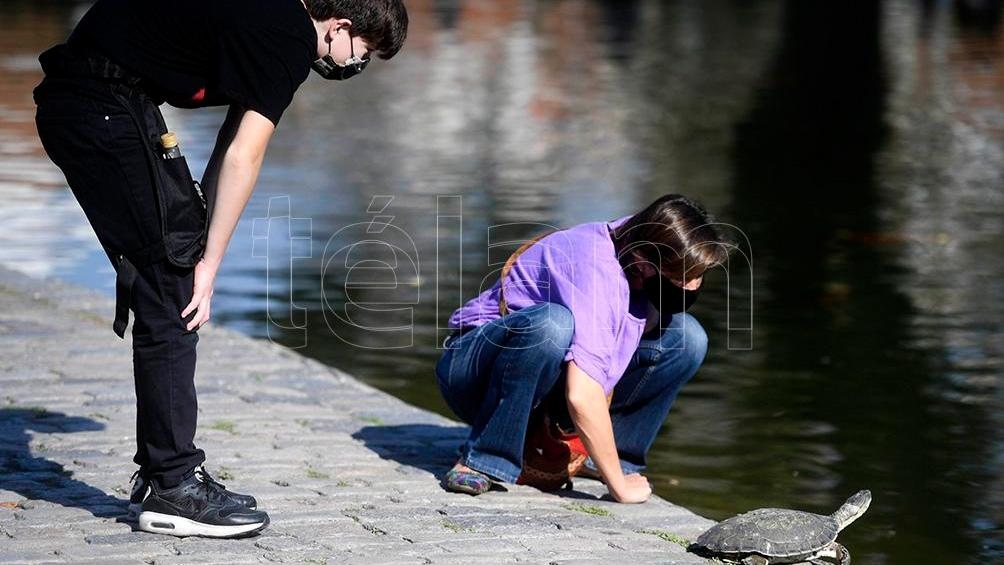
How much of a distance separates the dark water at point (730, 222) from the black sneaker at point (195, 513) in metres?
2.03

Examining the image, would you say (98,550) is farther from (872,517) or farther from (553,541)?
(872,517)

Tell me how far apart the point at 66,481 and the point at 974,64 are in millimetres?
A: 21481

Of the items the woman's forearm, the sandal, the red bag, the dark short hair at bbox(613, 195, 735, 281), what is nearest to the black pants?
the sandal

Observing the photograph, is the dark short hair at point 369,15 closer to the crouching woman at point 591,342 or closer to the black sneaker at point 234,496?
the crouching woman at point 591,342

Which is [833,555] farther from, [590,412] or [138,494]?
[138,494]

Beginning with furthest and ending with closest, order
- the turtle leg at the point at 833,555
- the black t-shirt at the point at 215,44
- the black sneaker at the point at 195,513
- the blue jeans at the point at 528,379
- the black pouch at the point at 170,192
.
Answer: the blue jeans at the point at 528,379 → the turtle leg at the point at 833,555 → the black sneaker at the point at 195,513 → the black pouch at the point at 170,192 → the black t-shirt at the point at 215,44

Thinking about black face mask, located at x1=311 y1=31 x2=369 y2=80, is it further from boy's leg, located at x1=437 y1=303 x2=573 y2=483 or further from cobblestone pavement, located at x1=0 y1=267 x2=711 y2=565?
cobblestone pavement, located at x1=0 y1=267 x2=711 y2=565

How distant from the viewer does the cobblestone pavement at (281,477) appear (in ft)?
15.2

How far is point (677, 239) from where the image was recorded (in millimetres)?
5043

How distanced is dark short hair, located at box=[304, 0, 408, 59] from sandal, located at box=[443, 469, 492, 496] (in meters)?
1.66

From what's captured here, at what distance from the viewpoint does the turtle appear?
15.2 ft

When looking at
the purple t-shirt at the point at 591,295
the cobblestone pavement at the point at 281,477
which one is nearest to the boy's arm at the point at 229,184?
the cobblestone pavement at the point at 281,477

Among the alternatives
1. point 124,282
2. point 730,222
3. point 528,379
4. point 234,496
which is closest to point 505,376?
point 528,379

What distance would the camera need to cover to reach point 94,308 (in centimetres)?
827
